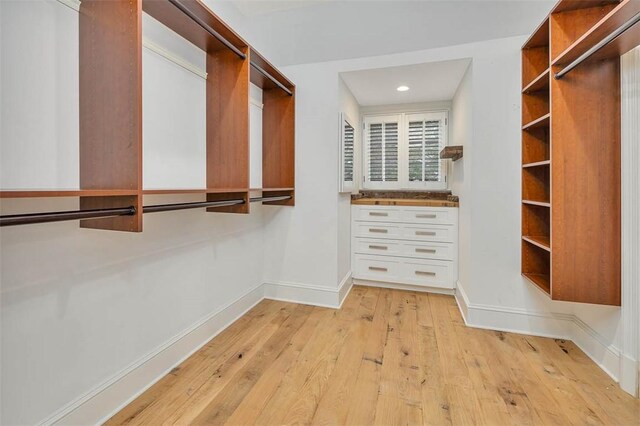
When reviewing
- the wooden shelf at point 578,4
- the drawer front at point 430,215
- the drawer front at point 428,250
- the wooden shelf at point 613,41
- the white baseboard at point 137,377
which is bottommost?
the white baseboard at point 137,377

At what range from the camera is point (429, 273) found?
3211mm

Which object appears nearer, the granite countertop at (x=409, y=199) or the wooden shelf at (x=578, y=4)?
the wooden shelf at (x=578, y=4)

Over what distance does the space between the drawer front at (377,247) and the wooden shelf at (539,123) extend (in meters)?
1.59

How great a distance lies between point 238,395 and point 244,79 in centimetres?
187

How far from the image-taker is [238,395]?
163 cm

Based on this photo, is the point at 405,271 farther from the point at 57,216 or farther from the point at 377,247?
the point at 57,216

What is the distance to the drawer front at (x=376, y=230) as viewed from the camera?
A: 3.34 m

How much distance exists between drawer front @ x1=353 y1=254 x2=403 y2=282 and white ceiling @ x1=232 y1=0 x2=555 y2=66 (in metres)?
2.04

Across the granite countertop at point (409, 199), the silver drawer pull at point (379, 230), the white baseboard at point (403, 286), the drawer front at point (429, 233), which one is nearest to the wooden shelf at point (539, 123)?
the granite countertop at point (409, 199)

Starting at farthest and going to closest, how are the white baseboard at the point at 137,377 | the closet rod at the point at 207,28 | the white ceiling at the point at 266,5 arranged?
1. the white ceiling at the point at 266,5
2. the closet rod at the point at 207,28
3. the white baseboard at the point at 137,377

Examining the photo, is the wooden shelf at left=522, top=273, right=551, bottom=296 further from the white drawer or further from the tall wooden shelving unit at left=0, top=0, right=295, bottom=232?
the tall wooden shelving unit at left=0, top=0, right=295, bottom=232

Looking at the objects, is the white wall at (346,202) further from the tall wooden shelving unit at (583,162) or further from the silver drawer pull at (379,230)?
the tall wooden shelving unit at (583,162)

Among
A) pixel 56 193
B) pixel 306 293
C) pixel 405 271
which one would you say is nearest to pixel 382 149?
pixel 405 271

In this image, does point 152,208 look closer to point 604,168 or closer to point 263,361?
point 263,361
